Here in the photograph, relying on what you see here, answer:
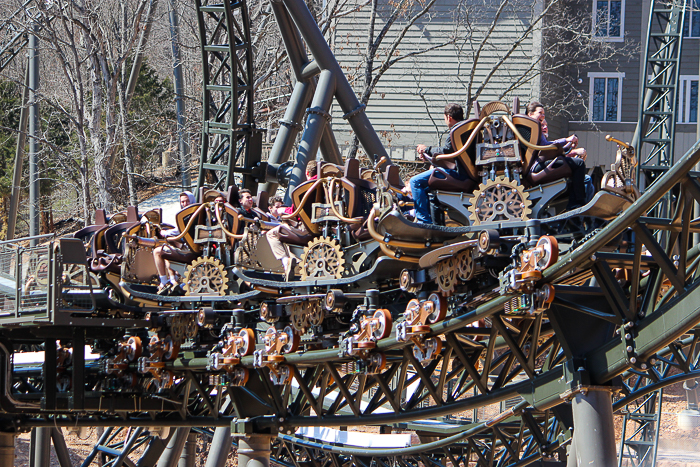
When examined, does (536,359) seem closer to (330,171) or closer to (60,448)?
(330,171)

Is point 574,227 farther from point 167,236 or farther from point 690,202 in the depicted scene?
point 167,236

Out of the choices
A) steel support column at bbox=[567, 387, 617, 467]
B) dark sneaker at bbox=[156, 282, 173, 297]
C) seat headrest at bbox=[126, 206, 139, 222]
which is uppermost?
seat headrest at bbox=[126, 206, 139, 222]

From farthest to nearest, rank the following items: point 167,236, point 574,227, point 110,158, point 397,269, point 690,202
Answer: point 110,158 → point 167,236 → point 397,269 → point 574,227 → point 690,202

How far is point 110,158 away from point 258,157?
9.33m

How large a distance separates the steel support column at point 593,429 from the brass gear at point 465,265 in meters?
1.40

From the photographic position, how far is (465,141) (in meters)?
8.22

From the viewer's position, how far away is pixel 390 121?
24.9 metres

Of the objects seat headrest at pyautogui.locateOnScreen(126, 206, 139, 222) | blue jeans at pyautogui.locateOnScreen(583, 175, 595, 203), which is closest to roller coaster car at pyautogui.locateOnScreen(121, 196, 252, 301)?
seat headrest at pyautogui.locateOnScreen(126, 206, 139, 222)

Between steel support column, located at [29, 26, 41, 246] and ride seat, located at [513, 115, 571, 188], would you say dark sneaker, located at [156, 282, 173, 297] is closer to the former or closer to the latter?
ride seat, located at [513, 115, 571, 188]

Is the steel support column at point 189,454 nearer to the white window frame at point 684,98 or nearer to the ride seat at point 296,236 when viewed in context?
the ride seat at point 296,236

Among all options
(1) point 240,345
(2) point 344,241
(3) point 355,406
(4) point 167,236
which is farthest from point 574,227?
(4) point 167,236

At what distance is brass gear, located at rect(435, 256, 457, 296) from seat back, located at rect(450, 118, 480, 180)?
2.94 feet

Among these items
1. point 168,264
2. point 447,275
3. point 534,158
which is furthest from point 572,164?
point 168,264

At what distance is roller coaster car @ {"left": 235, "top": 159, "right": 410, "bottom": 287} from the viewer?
9.79m
